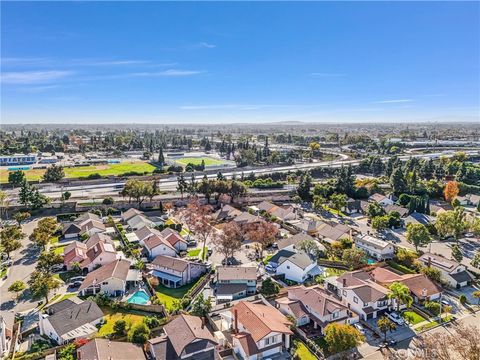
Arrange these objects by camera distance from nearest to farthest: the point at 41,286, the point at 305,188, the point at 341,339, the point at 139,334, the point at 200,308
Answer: the point at 341,339 < the point at 139,334 < the point at 200,308 < the point at 41,286 < the point at 305,188

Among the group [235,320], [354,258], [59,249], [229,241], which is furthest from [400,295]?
[59,249]

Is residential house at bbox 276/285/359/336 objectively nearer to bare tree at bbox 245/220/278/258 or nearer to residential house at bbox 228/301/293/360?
residential house at bbox 228/301/293/360

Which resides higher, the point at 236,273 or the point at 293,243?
the point at 293,243

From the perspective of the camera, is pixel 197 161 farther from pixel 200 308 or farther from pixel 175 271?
pixel 200 308

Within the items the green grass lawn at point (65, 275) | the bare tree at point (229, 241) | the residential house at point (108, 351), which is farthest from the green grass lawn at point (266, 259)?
the green grass lawn at point (65, 275)

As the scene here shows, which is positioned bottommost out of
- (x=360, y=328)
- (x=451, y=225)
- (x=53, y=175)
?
(x=360, y=328)

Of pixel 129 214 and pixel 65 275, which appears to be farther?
pixel 129 214

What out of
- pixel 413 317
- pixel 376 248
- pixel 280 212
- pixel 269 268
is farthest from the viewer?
pixel 280 212

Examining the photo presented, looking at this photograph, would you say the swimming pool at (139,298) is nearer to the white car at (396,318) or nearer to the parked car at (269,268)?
the parked car at (269,268)
